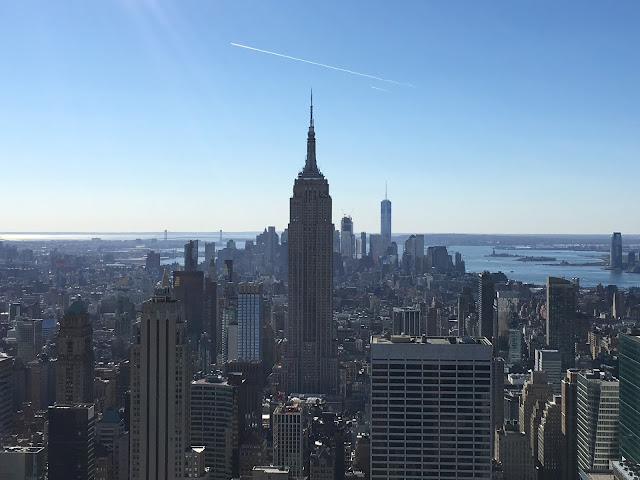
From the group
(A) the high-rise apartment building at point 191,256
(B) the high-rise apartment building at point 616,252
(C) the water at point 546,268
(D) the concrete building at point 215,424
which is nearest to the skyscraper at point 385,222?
(C) the water at point 546,268

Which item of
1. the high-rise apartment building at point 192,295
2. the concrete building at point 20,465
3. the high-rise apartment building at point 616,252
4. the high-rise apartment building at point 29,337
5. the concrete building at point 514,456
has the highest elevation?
the high-rise apartment building at point 616,252

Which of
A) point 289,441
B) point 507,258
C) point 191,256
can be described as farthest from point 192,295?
point 507,258

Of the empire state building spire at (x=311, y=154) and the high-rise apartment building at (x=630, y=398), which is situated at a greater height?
the empire state building spire at (x=311, y=154)

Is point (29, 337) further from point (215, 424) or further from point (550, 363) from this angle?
point (550, 363)

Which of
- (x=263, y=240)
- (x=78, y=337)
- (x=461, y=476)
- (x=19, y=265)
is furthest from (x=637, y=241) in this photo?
(x=461, y=476)

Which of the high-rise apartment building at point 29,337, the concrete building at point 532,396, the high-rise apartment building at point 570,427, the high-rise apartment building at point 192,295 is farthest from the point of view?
the high-rise apartment building at point 192,295

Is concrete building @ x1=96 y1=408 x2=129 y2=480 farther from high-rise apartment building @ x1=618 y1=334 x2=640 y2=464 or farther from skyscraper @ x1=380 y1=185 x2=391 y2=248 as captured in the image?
skyscraper @ x1=380 y1=185 x2=391 y2=248

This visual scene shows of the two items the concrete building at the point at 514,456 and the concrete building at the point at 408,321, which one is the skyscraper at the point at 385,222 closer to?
the concrete building at the point at 408,321

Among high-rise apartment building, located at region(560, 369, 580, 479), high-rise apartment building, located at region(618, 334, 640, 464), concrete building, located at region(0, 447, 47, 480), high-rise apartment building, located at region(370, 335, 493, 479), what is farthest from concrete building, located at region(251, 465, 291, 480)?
high-rise apartment building, located at region(560, 369, 580, 479)
